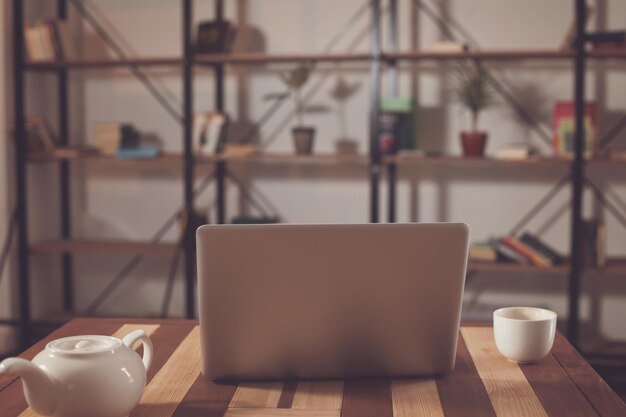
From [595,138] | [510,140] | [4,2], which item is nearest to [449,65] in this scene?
[510,140]

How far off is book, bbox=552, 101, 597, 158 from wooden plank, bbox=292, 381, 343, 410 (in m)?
2.40

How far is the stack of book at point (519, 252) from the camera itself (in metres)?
3.41

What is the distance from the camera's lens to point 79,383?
1.07 meters

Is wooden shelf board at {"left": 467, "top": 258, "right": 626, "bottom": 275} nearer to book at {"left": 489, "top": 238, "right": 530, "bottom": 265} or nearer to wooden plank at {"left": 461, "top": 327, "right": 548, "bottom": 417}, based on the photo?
book at {"left": 489, "top": 238, "right": 530, "bottom": 265}

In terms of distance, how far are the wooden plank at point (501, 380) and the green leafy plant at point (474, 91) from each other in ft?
6.61

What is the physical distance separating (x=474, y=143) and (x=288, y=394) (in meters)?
2.39

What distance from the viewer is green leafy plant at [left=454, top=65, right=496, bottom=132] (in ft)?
11.3

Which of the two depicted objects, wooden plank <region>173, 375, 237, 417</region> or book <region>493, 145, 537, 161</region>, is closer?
wooden plank <region>173, 375, 237, 417</region>

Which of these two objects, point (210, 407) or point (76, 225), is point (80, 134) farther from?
point (210, 407)

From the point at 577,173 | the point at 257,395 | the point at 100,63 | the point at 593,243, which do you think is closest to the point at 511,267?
the point at 593,243

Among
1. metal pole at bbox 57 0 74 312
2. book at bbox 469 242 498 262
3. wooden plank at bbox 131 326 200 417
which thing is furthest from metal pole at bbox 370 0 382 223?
wooden plank at bbox 131 326 200 417

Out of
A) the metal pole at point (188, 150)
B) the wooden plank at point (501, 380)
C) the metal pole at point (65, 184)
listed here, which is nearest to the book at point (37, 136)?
the metal pole at point (65, 184)

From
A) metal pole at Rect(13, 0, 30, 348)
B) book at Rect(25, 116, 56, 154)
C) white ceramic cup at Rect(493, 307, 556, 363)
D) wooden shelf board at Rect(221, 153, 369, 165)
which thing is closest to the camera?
white ceramic cup at Rect(493, 307, 556, 363)

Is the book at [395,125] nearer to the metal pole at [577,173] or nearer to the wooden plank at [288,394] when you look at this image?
the metal pole at [577,173]
